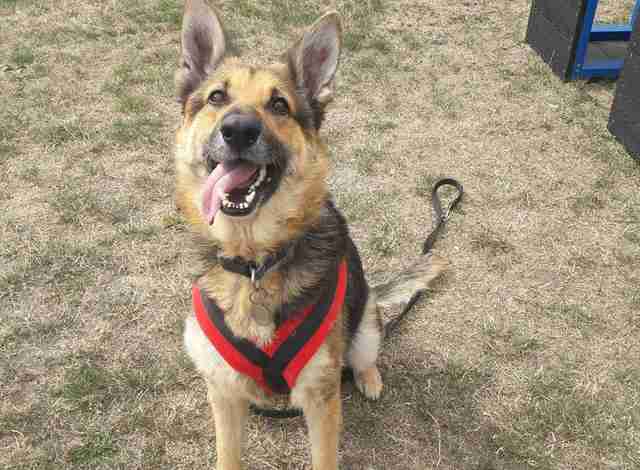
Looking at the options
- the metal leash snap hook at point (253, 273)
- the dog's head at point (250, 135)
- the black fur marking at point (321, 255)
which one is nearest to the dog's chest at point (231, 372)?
the black fur marking at point (321, 255)

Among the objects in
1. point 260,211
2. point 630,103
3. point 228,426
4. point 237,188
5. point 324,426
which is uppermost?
point 237,188

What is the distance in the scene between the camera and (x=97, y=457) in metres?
3.36

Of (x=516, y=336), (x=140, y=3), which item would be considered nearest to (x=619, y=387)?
(x=516, y=336)

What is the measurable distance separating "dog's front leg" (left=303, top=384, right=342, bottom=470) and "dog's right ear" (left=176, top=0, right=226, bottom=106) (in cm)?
176

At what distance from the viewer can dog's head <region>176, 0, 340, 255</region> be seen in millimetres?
2570

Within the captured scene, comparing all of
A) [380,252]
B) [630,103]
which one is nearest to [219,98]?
[380,252]

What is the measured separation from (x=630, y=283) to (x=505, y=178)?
5.28 feet

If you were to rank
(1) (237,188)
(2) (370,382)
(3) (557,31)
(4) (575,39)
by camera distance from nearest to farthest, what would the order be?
(1) (237,188) < (2) (370,382) < (4) (575,39) < (3) (557,31)

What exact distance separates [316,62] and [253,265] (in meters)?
1.19

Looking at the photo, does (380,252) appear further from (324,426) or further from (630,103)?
(630,103)

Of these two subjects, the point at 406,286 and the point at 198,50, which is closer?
the point at 198,50

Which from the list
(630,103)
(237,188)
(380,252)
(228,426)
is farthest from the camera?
(630,103)

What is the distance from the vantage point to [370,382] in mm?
3729

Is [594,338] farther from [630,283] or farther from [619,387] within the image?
[630,283]
